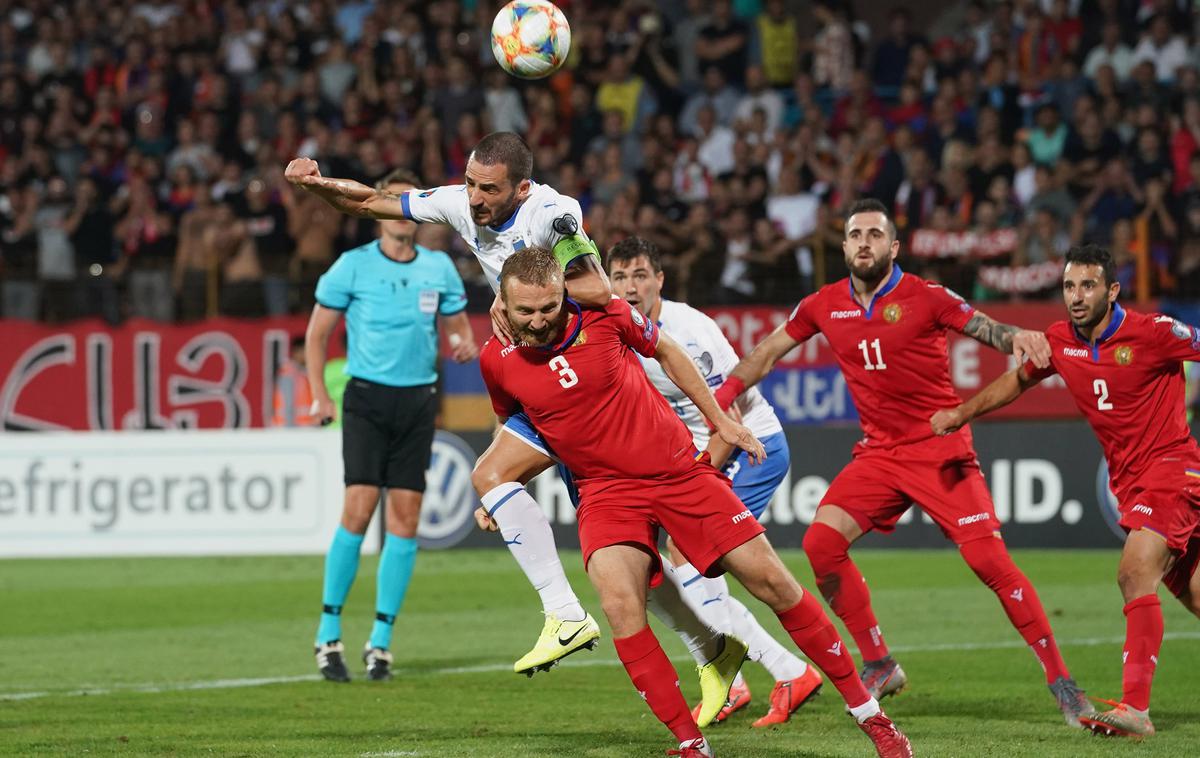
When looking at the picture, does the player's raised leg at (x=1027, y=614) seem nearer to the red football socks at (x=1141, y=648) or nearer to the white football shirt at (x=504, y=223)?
the red football socks at (x=1141, y=648)

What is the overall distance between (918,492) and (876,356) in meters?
0.70

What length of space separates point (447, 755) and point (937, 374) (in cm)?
326

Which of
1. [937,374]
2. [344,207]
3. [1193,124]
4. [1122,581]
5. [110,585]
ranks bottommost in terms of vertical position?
[110,585]

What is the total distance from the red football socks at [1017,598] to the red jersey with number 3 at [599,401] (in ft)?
6.79

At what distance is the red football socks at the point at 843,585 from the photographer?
328 inches

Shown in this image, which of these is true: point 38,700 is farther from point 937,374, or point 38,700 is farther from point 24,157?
point 24,157

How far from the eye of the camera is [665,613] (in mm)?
7836

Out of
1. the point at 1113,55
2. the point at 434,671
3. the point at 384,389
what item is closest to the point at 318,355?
the point at 384,389

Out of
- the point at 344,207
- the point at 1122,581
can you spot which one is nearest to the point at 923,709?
the point at 1122,581

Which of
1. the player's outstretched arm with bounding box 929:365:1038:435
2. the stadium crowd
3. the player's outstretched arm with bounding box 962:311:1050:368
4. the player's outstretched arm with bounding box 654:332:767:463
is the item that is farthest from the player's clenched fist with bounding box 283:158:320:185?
the stadium crowd

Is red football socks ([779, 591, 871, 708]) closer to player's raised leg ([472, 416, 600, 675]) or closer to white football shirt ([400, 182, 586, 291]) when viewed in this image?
player's raised leg ([472, 416, 600, 675])

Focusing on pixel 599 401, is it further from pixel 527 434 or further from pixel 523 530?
pixel 523 530

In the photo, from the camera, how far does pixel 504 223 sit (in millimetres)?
7453

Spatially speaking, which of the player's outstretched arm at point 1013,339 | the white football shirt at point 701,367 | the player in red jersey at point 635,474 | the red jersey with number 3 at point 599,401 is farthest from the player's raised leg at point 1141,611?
the red jersey with number 3 at point 599,401
